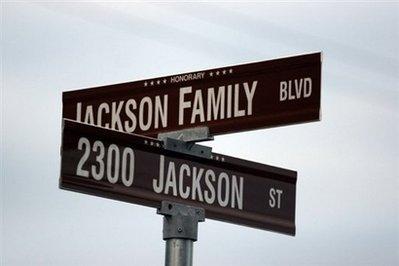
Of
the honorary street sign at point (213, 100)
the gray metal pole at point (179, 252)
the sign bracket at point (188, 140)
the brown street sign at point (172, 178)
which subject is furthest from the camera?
the sign bracket at point (188, 140)

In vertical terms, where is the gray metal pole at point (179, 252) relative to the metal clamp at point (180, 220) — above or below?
below

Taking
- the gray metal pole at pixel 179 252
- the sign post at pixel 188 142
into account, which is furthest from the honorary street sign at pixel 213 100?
the gray metal pole at pixel 179 252

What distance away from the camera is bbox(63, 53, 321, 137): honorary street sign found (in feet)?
28.4

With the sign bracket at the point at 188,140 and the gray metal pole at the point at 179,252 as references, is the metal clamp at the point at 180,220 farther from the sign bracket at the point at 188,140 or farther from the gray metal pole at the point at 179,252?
the sign bracket at the point at 188,140

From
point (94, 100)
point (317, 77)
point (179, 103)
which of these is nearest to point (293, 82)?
point (317, 77)

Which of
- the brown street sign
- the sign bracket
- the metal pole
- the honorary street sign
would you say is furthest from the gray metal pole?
the honorary street sign

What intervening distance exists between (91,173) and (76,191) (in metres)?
0.21

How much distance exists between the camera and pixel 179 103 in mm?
9023

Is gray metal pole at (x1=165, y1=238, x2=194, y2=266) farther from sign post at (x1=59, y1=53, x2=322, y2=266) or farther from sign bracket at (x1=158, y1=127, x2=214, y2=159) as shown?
sign bracket at (x1=158, y1=127, x2=214, y2=159)

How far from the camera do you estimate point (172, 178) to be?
28.6ft

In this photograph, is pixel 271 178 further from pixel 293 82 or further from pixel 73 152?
pixel 73 152

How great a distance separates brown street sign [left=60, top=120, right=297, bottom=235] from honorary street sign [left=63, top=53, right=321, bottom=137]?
0.31 metres

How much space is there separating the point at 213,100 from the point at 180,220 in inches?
38.6

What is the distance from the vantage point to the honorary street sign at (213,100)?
8664 millimetres
